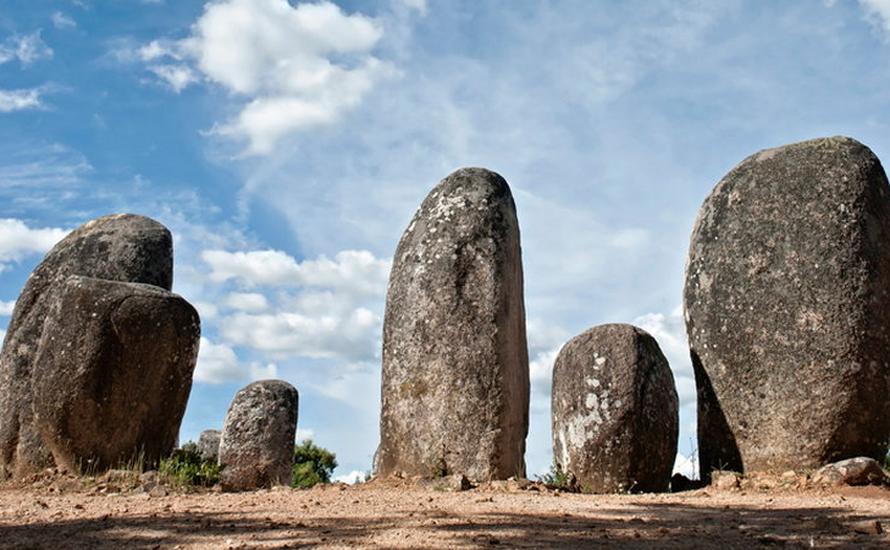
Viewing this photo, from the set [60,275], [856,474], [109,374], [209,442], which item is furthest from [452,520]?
[209,442]

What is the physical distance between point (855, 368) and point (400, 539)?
22.5 feet

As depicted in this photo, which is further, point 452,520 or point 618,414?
point 618,414

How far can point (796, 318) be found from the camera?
Answer: 12039mm

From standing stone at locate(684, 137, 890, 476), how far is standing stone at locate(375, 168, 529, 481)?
2423mm

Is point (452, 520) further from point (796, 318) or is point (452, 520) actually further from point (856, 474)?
point (796, 318)

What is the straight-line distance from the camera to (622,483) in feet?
37.2

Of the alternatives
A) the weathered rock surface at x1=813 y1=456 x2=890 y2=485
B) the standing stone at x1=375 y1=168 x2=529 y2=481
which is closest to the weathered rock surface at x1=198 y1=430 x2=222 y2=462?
the standing stone at x1=375 y1=168 x2=529 y2=481

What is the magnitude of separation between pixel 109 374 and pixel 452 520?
22.2 ft

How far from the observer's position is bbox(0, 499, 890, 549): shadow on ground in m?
7.42

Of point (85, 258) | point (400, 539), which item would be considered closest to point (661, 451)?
point (400, 539)

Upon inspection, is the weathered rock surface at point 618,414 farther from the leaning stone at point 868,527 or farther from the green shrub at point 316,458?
the green shrub at point 316,458

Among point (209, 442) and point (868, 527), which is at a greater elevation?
point (209, 442)

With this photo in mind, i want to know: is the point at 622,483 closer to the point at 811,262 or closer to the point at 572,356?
the point at 572,356

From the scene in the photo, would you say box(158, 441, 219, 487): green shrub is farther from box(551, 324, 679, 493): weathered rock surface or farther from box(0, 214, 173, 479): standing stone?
box(551, 324, 679, 493): weathered rock surface
